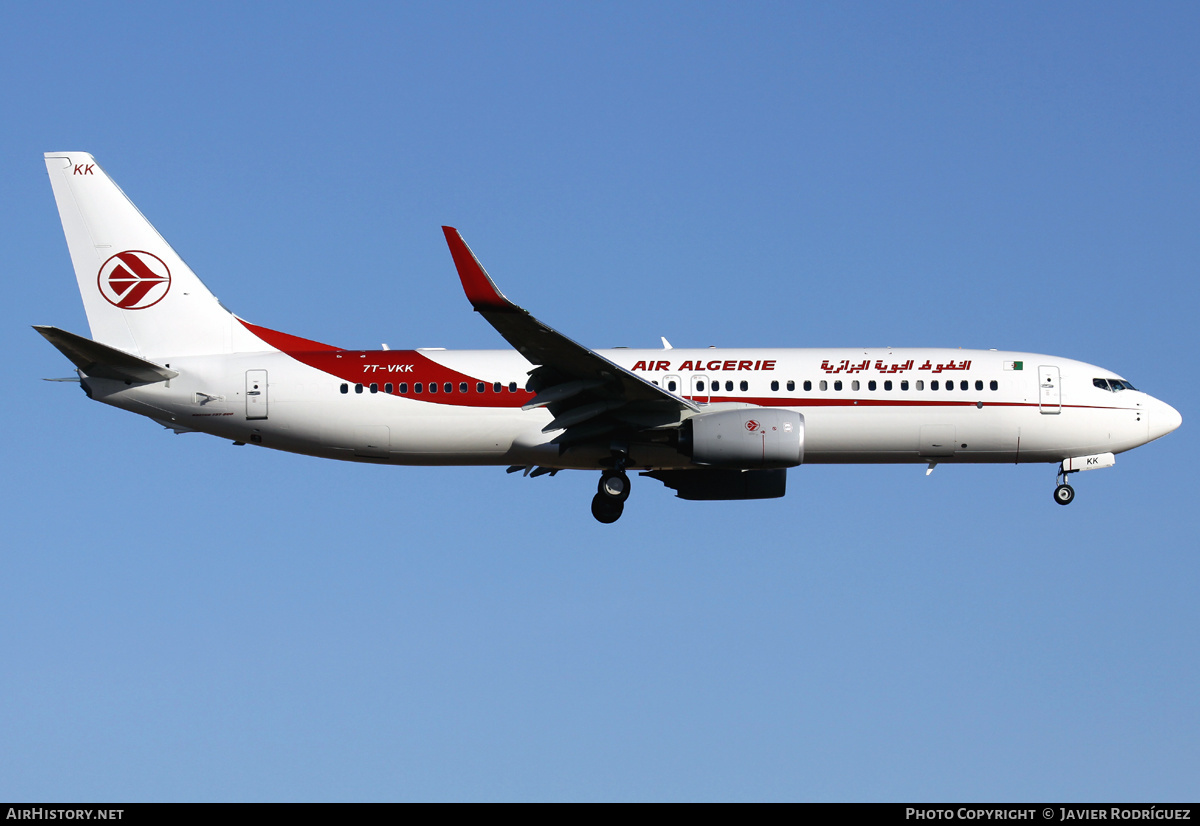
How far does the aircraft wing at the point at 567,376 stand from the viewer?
29.7m

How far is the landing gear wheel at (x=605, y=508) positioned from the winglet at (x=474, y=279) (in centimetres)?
766

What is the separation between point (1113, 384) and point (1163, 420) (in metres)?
1.62

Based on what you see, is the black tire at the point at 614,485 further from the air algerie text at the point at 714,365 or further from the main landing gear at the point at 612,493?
the air algerie text at the point at 714,365

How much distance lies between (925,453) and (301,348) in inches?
661

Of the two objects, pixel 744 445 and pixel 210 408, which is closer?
pixel 744 445

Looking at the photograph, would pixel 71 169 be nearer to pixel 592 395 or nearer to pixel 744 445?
pixel 592 395

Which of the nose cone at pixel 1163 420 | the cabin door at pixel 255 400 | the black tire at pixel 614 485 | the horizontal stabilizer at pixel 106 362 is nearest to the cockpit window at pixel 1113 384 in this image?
the nose cone at pixel 1163 420

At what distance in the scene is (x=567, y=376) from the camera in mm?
33094

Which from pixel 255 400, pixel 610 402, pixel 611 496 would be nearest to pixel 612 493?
pixel 611 496
